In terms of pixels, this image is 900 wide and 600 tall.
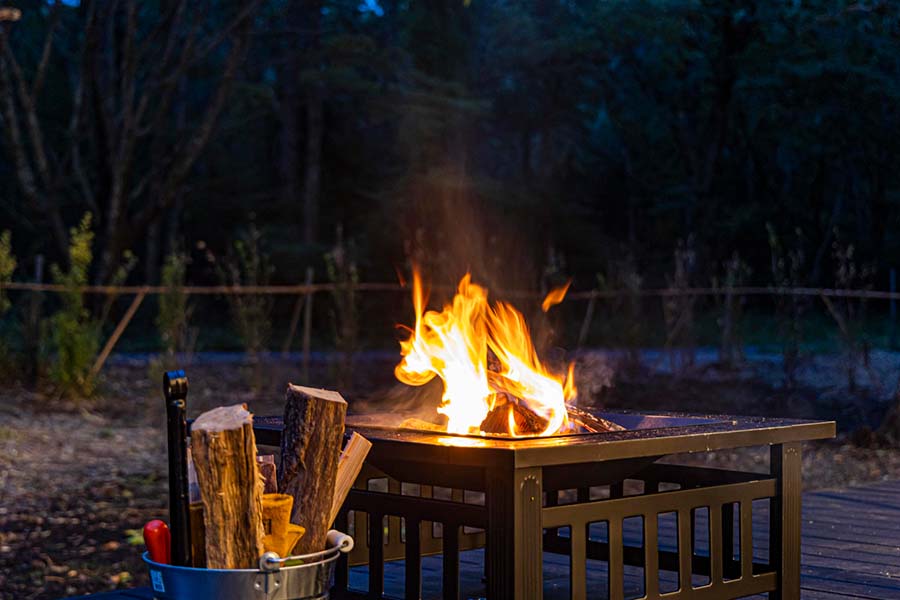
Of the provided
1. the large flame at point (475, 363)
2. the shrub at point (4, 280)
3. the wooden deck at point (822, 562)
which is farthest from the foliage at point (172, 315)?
the large flame at point (475, 363)

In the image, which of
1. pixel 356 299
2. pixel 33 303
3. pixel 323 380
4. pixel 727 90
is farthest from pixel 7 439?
pixel 727 90

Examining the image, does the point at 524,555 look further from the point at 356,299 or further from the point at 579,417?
the point at 356,299

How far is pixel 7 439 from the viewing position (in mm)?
7438

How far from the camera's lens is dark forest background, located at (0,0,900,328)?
61.6ft

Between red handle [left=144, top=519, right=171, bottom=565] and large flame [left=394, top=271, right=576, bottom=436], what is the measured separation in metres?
0.93

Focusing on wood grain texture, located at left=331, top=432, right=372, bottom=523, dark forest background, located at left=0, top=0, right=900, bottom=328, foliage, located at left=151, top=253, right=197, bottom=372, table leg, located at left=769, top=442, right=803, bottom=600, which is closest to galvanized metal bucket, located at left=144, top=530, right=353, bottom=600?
wood grain texture, located at left=331, top=432, right=372, bottom=523

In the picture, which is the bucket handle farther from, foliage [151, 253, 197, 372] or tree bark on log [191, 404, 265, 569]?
foliage [151, 253, 197, 372]

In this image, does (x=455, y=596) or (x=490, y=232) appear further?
(x=490, y=232)

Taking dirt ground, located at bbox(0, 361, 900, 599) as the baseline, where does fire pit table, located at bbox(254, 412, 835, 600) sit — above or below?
above

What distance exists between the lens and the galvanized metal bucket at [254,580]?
6.12 ft

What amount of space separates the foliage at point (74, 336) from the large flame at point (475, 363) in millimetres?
6835

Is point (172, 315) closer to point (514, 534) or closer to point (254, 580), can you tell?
point (514, 534)

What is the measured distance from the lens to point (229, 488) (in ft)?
6.13

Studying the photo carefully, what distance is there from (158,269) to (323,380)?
34.2ft
